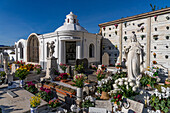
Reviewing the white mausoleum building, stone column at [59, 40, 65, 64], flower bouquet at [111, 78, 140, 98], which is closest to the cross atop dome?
the white mausoleum building

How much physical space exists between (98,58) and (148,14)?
1136 centimetres

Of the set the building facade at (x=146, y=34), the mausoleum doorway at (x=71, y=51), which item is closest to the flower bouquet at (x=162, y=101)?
the building facade at (x=146, y=34)

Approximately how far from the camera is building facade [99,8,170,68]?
1460 cm

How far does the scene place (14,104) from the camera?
518 centimetres

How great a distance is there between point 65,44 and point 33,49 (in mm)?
9602

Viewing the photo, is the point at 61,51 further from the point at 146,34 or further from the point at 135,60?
the point at 146,34

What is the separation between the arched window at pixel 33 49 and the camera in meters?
21.7

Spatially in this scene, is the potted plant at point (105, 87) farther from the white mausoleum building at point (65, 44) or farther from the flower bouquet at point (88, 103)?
the white mausoleum building at point (65, 44)

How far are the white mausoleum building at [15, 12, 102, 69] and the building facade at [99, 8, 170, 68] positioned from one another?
9.15 feet

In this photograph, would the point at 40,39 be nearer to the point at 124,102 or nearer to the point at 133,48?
the point at 133,48

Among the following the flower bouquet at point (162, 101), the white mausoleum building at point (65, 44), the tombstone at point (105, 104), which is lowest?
the tombstone at point (105, 104)

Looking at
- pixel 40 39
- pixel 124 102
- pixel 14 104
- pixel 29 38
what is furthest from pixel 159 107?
pixel 29 38

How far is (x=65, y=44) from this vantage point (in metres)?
17.5

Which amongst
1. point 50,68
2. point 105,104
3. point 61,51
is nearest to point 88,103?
point 105,104
